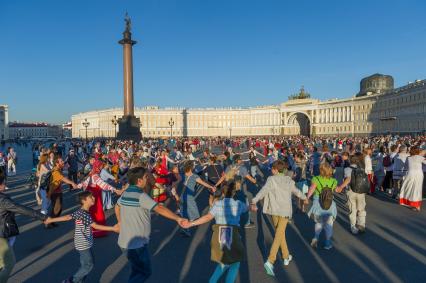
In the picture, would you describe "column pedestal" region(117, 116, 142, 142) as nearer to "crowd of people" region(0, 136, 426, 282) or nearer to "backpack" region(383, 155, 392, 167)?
"crowd of people" region(0, 136, 426, 282)

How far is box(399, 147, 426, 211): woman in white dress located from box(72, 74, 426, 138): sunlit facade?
67402 millimetres

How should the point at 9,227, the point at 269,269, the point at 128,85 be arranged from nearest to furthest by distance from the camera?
the point at 9,227, the point at 269,269, the point at 128,85

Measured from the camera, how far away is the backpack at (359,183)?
702 cm

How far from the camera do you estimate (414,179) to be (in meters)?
9.12

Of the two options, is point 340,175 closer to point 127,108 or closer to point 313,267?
point 313,267

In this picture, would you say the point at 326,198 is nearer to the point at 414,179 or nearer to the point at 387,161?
the point at 414,179

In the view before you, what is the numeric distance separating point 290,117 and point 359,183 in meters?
113

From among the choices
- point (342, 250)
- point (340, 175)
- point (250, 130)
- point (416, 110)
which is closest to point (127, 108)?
point (340, 175)

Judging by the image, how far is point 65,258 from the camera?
614 centimetres

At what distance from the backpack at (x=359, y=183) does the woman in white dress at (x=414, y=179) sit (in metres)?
2.83

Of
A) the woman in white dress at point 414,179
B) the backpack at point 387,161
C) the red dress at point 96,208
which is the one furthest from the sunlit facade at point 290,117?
the red dress at point 96,208

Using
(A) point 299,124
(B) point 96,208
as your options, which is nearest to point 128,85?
(B) point 96,208

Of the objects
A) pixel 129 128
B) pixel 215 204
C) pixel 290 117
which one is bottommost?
pixel 215 204

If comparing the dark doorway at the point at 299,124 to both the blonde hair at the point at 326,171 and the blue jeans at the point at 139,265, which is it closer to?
the blonde hair at the point at 326,171
